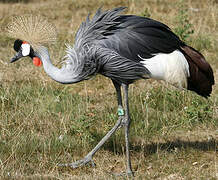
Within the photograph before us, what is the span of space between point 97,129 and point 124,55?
31.1 inches

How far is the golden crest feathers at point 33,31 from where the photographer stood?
9.26 ft

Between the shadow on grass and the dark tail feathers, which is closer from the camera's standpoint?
the dark tail feathers

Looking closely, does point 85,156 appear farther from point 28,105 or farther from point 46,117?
point 28,105

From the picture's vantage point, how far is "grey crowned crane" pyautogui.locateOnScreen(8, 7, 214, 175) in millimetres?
2689

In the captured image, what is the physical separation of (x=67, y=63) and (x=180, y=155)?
3.24 feet

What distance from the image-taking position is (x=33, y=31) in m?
2.84

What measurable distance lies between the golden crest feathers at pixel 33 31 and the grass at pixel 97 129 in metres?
0.60

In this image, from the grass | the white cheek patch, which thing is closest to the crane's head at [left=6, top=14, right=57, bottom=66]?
the white cheek patch

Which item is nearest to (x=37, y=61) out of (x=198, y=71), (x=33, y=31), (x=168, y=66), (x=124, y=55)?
(x=33, y=31)

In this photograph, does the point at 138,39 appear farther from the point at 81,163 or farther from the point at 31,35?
the point at 81,163

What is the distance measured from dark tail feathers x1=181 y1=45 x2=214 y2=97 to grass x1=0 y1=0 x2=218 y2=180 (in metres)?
0.43

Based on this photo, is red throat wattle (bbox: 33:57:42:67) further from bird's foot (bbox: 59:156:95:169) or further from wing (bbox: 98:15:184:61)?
bird's foot (bbox: 59:156:95:169)

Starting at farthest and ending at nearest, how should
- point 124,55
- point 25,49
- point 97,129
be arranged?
point 97,129
point 25,49
point 124,55

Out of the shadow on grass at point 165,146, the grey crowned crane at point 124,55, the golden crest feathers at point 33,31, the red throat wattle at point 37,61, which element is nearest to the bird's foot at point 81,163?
the grey crowned crane at point 124,55
